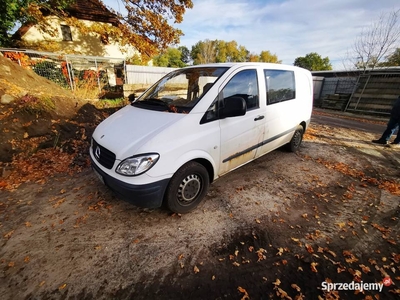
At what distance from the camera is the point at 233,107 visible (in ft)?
8.44

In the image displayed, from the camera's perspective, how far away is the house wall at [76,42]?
1485cm

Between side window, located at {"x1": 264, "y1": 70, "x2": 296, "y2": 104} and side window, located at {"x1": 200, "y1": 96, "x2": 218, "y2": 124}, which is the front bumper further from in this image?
side window, located at {"x1": 264, "y1": 70, "x2": 296, "y2": 104}

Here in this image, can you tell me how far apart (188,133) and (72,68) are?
10357 millimetres

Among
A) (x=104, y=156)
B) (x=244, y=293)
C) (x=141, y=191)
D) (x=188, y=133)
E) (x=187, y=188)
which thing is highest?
(x=188, y=133)

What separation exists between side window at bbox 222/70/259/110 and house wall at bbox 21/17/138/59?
14.8 meters

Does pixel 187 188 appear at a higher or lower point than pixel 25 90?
lower

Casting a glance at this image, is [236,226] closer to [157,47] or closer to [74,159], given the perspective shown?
[74,159]

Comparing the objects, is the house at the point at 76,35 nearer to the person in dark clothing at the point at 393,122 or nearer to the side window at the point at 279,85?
the side window at the point at 279,85

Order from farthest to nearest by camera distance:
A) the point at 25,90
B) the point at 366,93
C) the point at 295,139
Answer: the point at 366,93, the point at 25,90, the point at 295,139

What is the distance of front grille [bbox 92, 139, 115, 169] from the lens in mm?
2325

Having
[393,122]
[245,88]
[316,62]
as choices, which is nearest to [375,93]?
[393,122]

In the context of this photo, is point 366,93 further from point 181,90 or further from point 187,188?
point 187,188

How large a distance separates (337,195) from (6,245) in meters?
4.82

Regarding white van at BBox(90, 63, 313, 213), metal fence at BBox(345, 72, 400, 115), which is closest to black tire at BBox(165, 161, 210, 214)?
white van at BBox(90, 63, 313, 213)
